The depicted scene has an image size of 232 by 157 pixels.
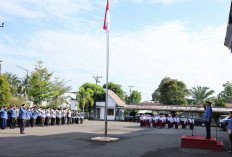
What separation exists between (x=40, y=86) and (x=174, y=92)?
31250 millimetres

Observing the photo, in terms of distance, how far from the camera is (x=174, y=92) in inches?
2223

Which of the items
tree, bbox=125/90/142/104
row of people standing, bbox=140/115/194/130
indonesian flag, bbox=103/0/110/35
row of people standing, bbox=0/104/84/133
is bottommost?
row of people standing, bbox=140/115/194/130

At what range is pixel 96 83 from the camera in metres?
65.8

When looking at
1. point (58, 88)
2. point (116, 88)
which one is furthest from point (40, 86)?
point (116, 88)

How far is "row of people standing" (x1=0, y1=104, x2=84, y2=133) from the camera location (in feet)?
65.6

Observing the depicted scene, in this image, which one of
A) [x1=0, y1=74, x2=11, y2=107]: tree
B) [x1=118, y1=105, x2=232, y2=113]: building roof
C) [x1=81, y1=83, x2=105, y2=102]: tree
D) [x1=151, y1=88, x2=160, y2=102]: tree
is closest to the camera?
[x1=0, y1=74, x2=11, y2=107]: tree

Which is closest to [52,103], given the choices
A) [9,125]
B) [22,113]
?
[9,125]

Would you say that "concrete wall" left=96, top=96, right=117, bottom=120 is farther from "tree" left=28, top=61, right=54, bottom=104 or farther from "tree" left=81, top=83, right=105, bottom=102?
"tree" left=28, top=61, right=54, bottom=104

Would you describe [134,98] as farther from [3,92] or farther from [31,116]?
[31,116]

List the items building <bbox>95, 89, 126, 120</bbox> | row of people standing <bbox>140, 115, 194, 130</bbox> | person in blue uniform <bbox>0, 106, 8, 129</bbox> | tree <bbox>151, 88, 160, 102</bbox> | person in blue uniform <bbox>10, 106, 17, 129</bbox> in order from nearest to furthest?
person in blue uniform <bbox>0, 106, 8, 129</bbox> < person in blue uniform <bbox>10, 106, 17, 129</bbox> < row of people standing <bbox>140, 115, 194, 130</bbox> < building <bbox>95, 89, 126, 120</bbox> < tree <bbox>151, 88, 160, 102</bbox>

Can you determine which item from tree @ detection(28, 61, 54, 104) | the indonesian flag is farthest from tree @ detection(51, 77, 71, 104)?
the indonesian flag

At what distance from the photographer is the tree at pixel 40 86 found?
35.1 m

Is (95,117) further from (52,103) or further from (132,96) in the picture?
(132,96)

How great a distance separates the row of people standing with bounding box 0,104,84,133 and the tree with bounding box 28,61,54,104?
616 centimetres
